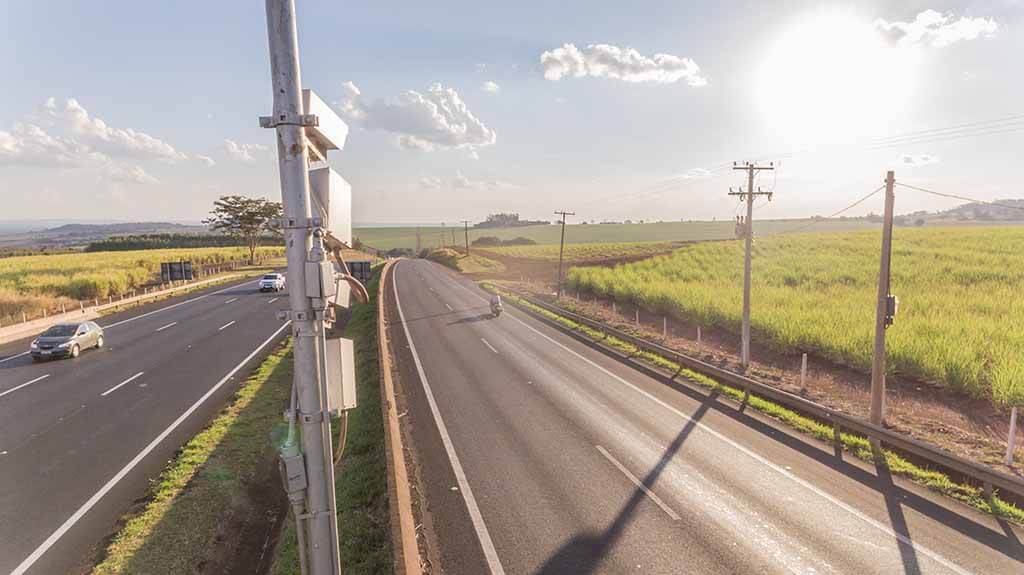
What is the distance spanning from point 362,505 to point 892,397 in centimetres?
1550

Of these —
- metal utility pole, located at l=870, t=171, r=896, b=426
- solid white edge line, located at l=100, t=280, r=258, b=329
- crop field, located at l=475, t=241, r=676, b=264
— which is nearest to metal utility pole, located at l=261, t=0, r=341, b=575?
metal utility pole, located at l=870, t=171, r=896, b=426

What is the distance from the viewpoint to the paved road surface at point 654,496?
26.1ft

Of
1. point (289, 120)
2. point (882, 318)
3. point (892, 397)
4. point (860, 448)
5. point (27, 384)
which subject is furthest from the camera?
point (27, 384)

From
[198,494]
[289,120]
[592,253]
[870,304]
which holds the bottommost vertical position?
[198,494]

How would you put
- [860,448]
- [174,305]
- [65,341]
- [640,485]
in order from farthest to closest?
[174,305], [65,341], [860,448], [640,485]

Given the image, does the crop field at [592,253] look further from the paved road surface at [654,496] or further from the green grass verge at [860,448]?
the paved road surface at [654,496]

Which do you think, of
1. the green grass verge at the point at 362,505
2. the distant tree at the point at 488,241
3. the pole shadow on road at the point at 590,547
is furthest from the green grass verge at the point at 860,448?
the distant tree at the point at 488,241

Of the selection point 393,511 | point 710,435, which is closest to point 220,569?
point 393,511

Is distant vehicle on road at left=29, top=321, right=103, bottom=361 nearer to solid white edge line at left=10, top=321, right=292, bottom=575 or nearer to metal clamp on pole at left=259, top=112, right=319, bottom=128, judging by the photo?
solid white edge line at left=10, top=321, right=292, bottom=575

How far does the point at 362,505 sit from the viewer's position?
31.3 feet

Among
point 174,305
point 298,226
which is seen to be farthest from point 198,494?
point 174,305

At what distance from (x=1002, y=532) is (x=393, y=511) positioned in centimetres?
1004

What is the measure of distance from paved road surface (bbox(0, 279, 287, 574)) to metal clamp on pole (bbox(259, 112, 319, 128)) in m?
8.38

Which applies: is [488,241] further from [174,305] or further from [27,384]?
[27,384]
